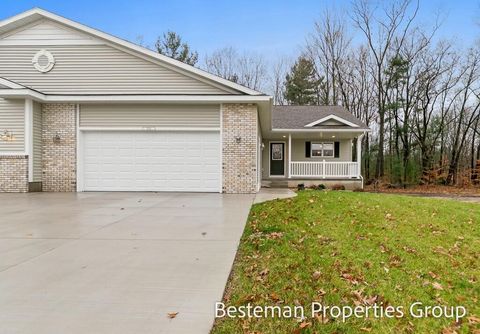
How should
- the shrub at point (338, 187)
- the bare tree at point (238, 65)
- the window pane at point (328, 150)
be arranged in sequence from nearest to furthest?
1. the shrub at point (338, 187)
2. the window pane at point (328, 150)
3. the bare tree at point (238, 65)

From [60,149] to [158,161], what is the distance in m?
3.69

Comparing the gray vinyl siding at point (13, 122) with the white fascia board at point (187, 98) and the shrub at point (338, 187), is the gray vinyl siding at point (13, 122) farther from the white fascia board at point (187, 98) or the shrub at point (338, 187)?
the shrub at point (338, 187)

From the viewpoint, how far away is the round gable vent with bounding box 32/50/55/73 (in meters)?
12.6

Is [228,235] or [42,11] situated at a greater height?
[42,11]

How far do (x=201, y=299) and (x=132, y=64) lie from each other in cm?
1156

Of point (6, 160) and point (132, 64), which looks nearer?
point (6, 160)

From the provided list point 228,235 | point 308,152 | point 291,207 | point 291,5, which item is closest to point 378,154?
point 308,152

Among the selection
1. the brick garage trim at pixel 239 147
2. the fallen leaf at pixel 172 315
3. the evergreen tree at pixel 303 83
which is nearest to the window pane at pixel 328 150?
the brick garage trim at pixel 239 147

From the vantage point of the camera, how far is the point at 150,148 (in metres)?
12.4

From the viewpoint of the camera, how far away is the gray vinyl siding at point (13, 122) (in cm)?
1198

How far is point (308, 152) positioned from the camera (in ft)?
62.8

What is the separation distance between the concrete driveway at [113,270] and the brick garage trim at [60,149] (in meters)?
5.04

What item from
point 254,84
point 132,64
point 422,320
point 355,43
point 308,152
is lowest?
point 422,320

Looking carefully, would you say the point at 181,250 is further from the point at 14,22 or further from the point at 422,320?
the point at 14,22
